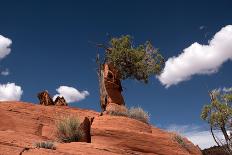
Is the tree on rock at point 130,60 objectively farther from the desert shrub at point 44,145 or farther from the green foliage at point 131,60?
the desert shrub at point 44,145

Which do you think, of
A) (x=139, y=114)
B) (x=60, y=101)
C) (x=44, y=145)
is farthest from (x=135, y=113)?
(x=44, y=145)

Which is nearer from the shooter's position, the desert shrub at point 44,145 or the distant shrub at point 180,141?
the desert shrub at point 44,145

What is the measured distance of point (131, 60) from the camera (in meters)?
35.2

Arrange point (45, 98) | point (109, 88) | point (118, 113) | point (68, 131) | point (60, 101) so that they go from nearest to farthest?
point (68, 131)
point (118, 113)
point (45, 98)
point (60, 101)
point (109, 88)

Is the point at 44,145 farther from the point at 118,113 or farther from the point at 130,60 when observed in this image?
the point at 130,60

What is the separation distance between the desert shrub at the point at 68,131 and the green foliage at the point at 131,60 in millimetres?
15303

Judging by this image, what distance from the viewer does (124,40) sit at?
119 feet

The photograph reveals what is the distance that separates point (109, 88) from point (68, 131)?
1091 centimetres

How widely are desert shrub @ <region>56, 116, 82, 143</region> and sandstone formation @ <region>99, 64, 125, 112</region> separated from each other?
9.33 metres

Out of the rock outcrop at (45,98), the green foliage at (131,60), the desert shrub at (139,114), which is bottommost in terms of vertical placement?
the desert shrub at (139,114)

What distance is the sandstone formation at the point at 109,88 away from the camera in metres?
→ 29.4

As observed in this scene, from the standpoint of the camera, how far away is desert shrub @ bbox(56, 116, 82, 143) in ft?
63.5

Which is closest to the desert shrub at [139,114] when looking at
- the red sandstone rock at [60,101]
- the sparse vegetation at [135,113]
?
the sparse vegetation at [135,113]

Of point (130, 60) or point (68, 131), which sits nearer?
point (68, 131)
